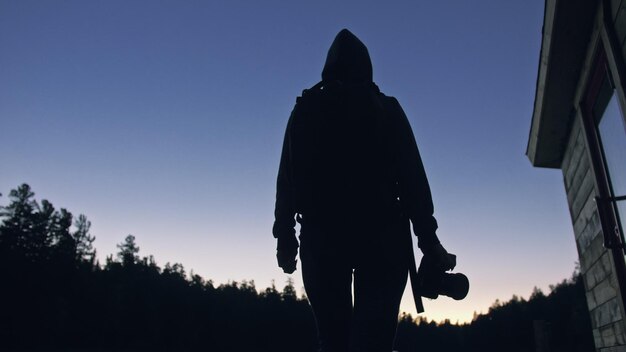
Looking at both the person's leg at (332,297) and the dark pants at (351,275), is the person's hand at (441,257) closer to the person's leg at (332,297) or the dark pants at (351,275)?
the dark pants at (351,275)

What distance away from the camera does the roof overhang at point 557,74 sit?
382 centimetres

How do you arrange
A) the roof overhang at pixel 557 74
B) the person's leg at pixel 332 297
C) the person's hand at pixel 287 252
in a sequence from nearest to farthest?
1. the person's leg at pixel 332 297
2. the person's hand at pixel 287 252
3. the roof overhang at pixel 557 74

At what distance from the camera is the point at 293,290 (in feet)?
330

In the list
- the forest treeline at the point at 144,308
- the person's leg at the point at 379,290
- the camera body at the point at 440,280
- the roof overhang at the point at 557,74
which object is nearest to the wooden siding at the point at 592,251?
the roof overhang at the point at 557,74

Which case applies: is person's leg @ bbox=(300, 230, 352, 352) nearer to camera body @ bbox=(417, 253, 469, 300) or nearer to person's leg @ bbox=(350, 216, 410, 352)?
person's leg @ bbox=(350, 216, 410, 352)

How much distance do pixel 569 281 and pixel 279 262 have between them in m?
104

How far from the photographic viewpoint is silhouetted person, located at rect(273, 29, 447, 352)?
1629 millimetres

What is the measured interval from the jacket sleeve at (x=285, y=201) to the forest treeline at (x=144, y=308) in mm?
54503

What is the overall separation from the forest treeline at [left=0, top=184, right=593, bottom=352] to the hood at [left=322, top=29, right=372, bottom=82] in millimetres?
54527

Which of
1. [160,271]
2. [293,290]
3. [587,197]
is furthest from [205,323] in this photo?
[587,197]

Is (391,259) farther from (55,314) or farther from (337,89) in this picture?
(55,314)

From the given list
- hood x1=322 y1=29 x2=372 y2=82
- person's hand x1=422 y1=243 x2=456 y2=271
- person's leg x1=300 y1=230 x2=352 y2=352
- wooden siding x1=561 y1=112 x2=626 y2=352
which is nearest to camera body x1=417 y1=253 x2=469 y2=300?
person's hand x1=422 y1=243 x2=456 y2=271

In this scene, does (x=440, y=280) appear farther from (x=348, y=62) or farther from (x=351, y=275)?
(x=348, y=62)

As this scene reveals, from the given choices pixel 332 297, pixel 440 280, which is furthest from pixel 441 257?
pixel 332 297
